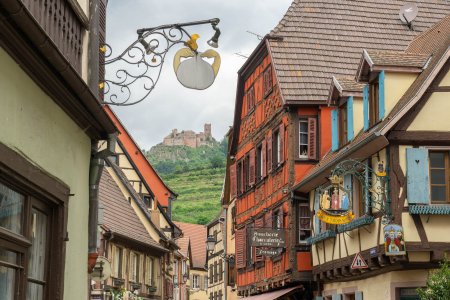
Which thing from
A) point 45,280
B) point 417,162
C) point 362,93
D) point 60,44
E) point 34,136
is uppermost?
point 362,93

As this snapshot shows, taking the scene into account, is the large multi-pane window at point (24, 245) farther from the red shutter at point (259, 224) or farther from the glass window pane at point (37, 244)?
the red shutter at point (259, 224)

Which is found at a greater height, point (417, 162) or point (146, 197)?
point (146, 197)

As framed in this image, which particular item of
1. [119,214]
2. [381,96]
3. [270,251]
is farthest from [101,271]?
[119,214]

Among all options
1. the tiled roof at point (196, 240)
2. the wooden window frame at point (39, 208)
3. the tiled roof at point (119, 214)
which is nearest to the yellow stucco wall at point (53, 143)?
the wooden window frame at point (39, 208)

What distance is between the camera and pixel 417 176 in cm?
2094

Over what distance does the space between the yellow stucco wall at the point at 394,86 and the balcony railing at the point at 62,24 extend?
13.3m

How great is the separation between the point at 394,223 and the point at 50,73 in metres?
14.2

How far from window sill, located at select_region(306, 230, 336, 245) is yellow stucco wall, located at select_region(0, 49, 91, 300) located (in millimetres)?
15991

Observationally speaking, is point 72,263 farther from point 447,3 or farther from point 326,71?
point 447,3

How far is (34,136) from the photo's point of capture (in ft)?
25.2

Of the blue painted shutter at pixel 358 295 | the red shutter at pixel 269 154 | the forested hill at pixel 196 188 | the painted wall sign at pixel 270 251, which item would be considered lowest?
the blue painted shutter at pixel 358 295

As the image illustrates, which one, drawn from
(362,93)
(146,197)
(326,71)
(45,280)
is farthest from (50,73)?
(146,197)

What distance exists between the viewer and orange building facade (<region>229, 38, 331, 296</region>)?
29.6m

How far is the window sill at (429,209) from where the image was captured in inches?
812
